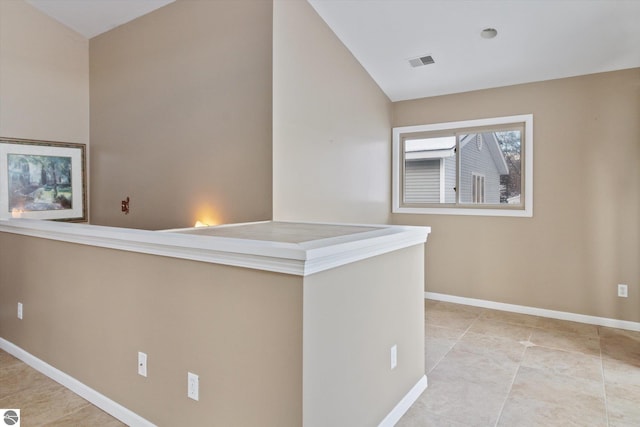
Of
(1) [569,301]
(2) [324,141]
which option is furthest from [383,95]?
(1) [569,301]

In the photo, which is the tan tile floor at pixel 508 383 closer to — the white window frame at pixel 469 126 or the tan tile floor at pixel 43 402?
the tan tile floor at pixel 43 402

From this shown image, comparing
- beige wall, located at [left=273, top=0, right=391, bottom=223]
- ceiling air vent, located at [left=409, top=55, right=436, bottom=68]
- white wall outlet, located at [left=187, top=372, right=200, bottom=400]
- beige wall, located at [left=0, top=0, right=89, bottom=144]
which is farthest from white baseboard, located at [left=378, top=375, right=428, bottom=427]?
beige wall, located at [left=0, top=0, right=89, bottom=144]

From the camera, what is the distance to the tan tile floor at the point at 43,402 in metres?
2.29

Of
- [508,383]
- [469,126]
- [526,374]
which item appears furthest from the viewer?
[469,126]

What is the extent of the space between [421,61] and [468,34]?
62 centimetres

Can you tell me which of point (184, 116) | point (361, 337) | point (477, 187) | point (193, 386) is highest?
point (184, 116)

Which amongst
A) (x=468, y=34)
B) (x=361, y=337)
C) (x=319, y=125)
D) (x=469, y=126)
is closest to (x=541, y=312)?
(x=469, y=126)

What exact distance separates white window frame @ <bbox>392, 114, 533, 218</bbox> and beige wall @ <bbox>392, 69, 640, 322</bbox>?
6 cm

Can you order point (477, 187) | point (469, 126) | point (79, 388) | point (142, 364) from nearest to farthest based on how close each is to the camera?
point (142, 364) < point (79, 388) < point (469, 126) < point (477, 187)

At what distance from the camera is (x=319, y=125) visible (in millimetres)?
3734

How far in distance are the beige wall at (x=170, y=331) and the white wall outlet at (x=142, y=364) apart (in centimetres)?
4

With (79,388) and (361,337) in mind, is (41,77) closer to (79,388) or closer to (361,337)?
(79,388)

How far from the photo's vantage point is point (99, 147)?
16.0 ft

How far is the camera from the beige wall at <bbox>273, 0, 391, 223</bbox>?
3.30m
